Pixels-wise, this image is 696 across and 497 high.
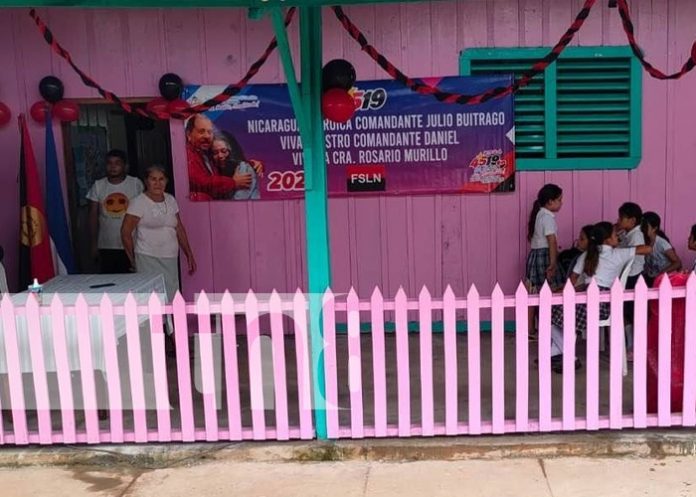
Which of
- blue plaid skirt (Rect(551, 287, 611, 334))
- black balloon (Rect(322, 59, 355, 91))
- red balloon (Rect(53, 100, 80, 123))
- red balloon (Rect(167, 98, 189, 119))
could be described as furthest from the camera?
red balloon (Rect(53, 100, 80, 123))

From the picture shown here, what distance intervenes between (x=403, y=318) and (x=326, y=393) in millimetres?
611

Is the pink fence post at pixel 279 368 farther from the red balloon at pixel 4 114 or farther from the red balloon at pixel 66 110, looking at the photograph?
the red balloon at pixel 4 114

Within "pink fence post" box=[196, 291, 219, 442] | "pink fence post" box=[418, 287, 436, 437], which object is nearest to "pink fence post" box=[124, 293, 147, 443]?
"pink fence post" box=[196, 291, 219, 442]

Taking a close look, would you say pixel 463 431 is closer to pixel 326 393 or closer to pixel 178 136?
pixel 326 393

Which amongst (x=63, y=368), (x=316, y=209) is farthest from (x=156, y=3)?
(x=63, y=368)

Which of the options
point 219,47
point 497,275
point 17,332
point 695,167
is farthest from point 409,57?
point 17,332

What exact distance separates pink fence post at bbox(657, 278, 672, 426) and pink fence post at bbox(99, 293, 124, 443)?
2.96m

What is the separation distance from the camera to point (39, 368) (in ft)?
13.6

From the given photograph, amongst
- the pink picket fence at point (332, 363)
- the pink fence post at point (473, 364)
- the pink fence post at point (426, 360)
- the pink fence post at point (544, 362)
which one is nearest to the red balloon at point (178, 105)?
the pink picket fence at point (332, 363)

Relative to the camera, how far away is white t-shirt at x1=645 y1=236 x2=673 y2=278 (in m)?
5.75

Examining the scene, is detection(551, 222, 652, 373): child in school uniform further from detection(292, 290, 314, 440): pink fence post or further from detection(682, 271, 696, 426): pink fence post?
detection(292, 290, 314, 440): pink fence post

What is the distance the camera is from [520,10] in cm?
608

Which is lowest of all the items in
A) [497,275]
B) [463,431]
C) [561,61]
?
[463,431]

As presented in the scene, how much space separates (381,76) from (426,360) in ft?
9.67
